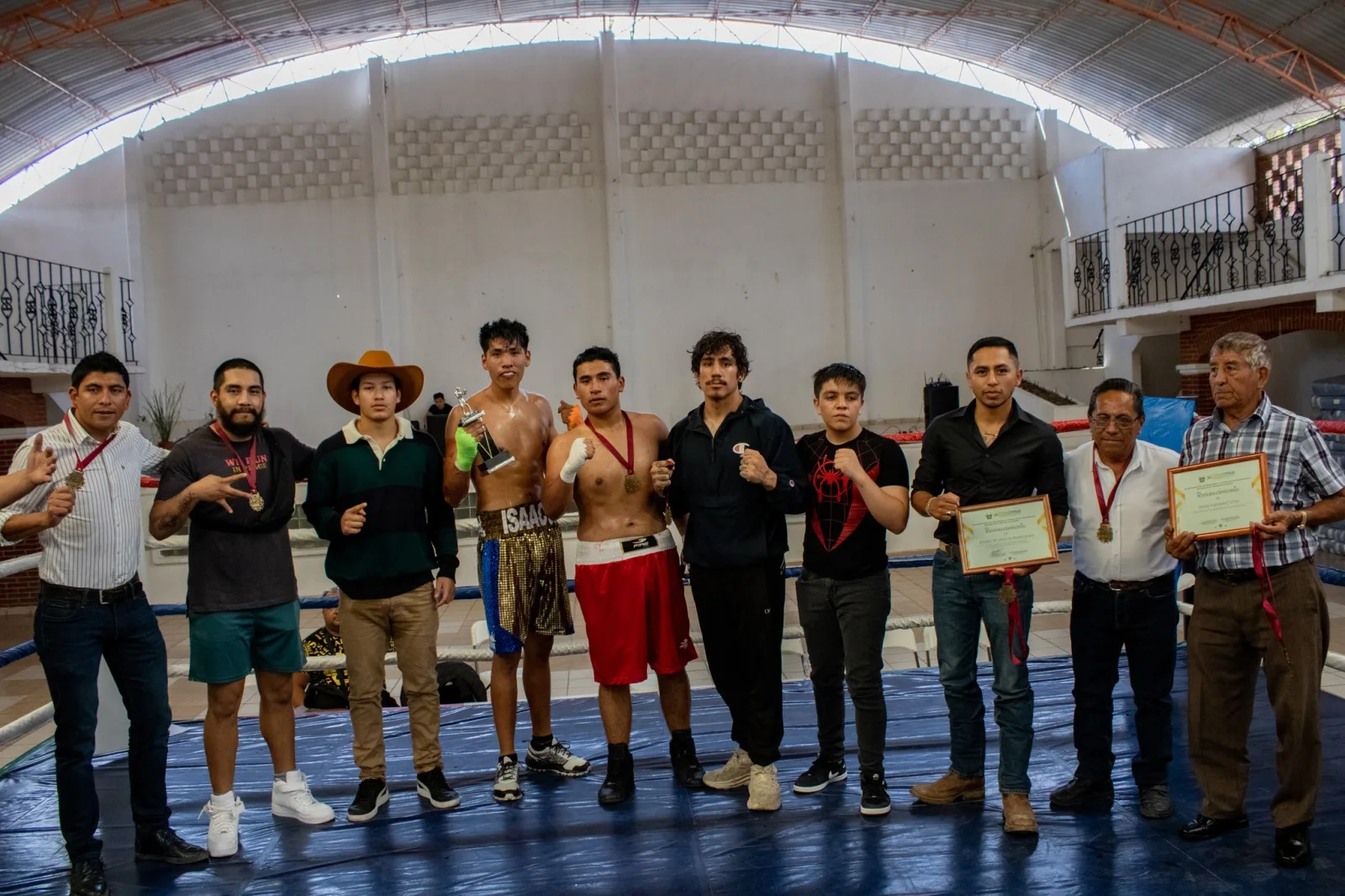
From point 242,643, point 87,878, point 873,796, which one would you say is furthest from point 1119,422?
point 87,878

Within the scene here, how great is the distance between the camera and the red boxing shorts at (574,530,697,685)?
3.78 m

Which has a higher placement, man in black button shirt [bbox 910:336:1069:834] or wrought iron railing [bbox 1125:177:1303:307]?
wrought iron railing [bbox 1125:177:1303:307]

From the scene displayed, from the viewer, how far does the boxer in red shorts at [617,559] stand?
3785 millimetres

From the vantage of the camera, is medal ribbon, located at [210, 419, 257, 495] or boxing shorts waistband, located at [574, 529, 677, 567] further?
boxing shorts waistband, located at [574, 529, 677, 567]

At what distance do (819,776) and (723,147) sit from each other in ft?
44.4

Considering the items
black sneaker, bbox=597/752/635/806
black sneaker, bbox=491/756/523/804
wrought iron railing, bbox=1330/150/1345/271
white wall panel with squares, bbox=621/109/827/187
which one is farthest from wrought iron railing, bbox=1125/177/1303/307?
black sneaker, bbox=491/756/523/804

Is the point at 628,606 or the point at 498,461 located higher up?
the point at 498,461

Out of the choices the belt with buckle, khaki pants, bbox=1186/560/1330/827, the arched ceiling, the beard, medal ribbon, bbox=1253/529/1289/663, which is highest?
the arched ceiling

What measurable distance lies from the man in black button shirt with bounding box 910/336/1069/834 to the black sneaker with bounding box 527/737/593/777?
4.77 ft

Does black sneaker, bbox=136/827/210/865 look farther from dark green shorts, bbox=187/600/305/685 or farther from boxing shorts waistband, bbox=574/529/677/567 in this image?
boxing shorts waistband, bbox=574/529/677/567

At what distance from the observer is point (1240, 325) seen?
490 inches

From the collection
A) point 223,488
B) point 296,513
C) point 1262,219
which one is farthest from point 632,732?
point 1262,219

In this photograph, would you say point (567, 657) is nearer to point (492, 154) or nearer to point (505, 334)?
point (505, 334)

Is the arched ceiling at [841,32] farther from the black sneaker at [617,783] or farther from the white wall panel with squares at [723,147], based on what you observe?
the black sneaker at [617,783]
